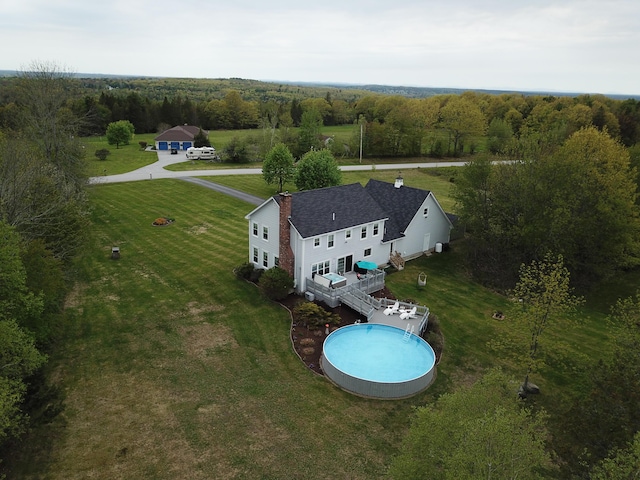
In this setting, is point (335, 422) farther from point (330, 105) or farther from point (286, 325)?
point (330, 105)

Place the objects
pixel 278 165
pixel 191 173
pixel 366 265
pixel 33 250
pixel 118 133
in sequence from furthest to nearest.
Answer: pixel 118 133, pixel 191 173, pixel 278 165, pixel 366 265, pixel 33 250

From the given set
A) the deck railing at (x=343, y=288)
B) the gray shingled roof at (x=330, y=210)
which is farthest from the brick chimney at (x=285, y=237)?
the deck railing at (x=343, y=288)

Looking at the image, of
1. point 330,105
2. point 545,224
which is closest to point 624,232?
point 545,224

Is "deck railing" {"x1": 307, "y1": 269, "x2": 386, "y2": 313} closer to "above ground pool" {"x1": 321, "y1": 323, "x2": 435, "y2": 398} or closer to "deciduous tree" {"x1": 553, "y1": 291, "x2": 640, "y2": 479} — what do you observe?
"above ground pool" {"x1": 321, "y1": 323, "x2": 435, "y2": 398}

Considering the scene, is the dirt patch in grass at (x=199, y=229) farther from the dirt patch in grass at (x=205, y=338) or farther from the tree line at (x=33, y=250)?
the dirt patch in grass at (x=205, y=338)

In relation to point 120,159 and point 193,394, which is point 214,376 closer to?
point 193,394

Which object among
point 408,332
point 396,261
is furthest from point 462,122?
point 408,332
